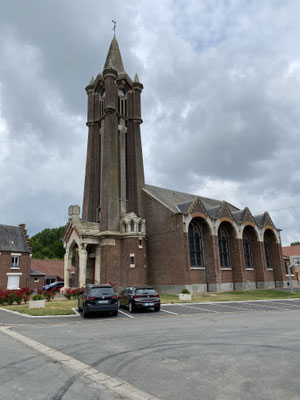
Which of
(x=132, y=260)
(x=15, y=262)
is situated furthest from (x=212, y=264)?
(x=15, y=262)

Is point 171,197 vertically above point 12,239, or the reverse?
point 171,197

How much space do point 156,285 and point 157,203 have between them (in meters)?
8.87

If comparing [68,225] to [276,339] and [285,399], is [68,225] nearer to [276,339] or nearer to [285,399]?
[276,339]

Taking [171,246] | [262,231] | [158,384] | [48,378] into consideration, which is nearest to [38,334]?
[48,378]

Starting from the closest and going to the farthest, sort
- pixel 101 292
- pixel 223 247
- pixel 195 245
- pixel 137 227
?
pixel 101 292
pixel 137 227
pixel 195 245
pixel 223 247

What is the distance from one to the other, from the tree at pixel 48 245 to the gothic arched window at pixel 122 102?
49700 mm

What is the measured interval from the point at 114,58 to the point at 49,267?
130 feet

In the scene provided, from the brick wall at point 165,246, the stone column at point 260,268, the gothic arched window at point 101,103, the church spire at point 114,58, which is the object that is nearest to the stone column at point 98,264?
the brick wall at point 165,246

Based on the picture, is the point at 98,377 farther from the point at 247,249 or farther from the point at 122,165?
the point at 247,249

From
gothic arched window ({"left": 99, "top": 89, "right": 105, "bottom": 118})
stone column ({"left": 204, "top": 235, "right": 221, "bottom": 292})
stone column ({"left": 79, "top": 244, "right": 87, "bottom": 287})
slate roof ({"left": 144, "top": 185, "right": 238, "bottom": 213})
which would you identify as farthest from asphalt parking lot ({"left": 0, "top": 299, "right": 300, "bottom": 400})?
gothic arched window ({"left": 99, "top": 89, "right": 105, "bottom": 118})

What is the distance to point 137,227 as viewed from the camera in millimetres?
31391

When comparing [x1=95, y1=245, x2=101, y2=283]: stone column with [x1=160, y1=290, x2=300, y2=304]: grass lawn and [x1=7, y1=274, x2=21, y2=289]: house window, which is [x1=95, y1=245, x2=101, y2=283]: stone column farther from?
[x1=7, y1=274, x2=21, y2=289]: house window

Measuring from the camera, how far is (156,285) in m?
31.5

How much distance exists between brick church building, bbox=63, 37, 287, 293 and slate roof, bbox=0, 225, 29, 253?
10.3 m
